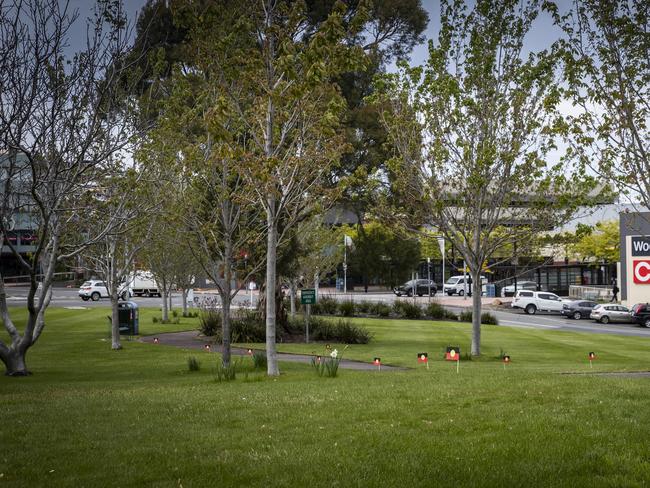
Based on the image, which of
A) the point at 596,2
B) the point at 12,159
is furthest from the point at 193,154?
the point at 596,2

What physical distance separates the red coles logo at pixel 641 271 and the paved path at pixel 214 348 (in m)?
32.7

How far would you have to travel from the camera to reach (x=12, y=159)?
13.8m

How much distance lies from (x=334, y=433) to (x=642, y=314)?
4055 cm

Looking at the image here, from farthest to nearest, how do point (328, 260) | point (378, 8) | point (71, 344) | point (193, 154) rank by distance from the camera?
point (328, 260)
point (378, 8)
point (71, 344)
point (193, 154)

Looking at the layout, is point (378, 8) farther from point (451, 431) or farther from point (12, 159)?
point (451, 431)

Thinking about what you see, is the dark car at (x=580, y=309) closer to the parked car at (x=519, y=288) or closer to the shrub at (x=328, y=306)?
the shrub at (x=328, y=306)

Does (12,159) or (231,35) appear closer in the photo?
(12,159)

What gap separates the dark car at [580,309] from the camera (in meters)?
48.4

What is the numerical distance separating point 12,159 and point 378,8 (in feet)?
69.1

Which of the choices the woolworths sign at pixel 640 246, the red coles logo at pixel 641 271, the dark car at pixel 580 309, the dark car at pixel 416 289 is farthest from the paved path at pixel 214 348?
the dark car at pixel 416 289

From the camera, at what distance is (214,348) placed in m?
25.8

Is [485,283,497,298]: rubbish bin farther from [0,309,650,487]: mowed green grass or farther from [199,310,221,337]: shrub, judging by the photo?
[0,309,650,487]: mowed green grass

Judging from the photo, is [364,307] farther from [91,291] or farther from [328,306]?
[91,291]

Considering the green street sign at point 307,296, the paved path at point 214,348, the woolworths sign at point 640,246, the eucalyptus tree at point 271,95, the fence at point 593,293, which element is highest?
the eucalyptus tree at point 271,95
